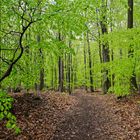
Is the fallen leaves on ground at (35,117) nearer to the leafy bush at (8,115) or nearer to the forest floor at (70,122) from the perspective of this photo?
the forest floor at (70,122)

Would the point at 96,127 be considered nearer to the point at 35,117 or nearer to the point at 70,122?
the point at 70,122

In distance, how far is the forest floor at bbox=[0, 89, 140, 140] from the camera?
37.1 ft

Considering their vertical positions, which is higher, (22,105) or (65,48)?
(65,48)

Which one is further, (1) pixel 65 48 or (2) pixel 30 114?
(2) pixel 30 114

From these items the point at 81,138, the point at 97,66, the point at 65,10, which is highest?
the point at 65,10

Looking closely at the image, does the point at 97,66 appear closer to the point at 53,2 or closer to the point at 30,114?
the point at 30,114

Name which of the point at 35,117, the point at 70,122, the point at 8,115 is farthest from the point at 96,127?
the point at 8,115

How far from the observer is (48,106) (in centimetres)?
1692

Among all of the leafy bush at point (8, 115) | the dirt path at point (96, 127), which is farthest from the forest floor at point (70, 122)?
the leafy bush at point (8, 115)

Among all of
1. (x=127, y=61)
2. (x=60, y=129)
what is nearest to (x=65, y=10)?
(x=60, y=129)

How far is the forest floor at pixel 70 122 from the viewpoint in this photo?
11.3 metres

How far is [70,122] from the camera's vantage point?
13797mm

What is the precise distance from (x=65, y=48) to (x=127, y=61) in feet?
22.3

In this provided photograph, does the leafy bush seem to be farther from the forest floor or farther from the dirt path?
the dirt path
